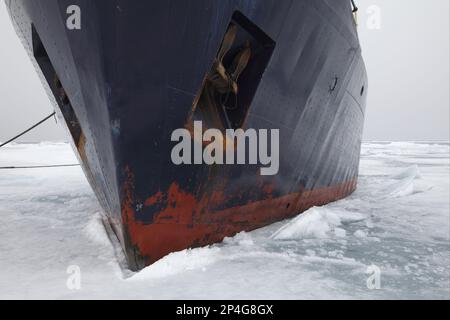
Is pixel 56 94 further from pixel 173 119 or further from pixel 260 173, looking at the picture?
pixel 260 173

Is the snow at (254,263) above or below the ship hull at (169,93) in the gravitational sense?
below

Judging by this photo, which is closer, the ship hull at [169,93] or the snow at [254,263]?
the snow at [254,263]

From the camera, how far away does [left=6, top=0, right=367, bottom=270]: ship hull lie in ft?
7.75

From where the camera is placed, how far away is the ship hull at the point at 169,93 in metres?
2.36

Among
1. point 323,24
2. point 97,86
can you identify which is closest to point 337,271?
point 97,86

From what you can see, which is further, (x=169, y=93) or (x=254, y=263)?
(x=254, y=263)

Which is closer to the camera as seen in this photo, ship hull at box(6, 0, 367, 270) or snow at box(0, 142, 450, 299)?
snow at box(0, 142, 450, 299)

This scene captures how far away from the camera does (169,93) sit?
8.43 feet

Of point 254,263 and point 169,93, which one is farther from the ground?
point 169,93

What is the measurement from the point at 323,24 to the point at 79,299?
11.9 feet

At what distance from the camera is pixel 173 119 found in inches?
104

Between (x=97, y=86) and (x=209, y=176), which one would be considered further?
(x=209, y=176)

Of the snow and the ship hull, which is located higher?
the ship hull
